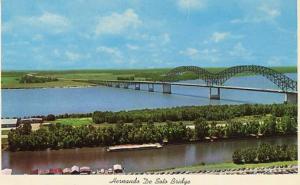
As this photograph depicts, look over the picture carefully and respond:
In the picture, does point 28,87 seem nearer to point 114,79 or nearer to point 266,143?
point 114,79

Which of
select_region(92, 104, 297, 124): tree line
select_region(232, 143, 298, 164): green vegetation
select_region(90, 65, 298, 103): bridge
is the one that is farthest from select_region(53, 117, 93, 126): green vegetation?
select_region(232, 143, 298, 164): green vegetation

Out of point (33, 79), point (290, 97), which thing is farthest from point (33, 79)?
point (290, 97)

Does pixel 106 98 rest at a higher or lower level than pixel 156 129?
higher

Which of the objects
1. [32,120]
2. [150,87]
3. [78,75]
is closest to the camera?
[78,75]

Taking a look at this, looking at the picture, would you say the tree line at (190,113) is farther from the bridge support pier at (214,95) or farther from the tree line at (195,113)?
the bridge support pier at (214,95)

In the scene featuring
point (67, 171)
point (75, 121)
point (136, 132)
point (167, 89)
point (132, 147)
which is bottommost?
point (67, 171)

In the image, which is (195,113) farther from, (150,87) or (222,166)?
(150,87)

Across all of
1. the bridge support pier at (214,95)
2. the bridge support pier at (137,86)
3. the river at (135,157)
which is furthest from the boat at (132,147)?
the bridge support pier at (214,95)

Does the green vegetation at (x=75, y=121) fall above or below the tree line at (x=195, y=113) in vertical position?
below
